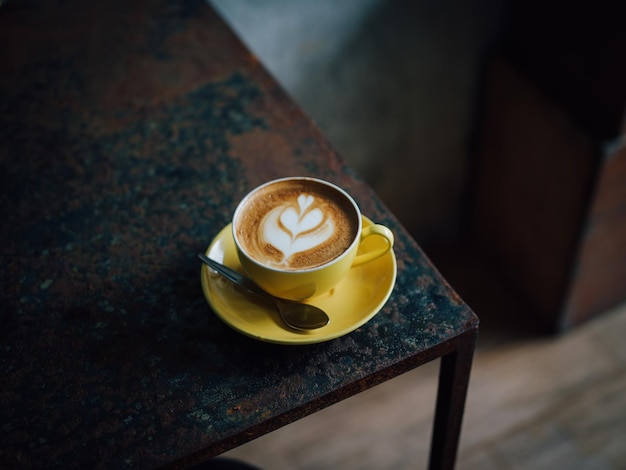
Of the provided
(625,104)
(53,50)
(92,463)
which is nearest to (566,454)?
(625,104)

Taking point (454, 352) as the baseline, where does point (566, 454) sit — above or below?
below

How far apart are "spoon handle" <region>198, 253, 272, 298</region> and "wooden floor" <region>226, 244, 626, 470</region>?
1000mm

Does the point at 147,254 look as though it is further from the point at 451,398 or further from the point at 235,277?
the point at 451,398

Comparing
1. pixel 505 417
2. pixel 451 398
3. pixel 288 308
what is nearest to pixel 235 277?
pixel 288 308

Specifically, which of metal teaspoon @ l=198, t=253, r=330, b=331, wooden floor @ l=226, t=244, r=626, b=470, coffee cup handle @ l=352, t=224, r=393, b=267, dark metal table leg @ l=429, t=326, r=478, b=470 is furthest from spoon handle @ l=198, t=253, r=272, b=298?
wooden floor @ l=226, t=244, r=626, b=470

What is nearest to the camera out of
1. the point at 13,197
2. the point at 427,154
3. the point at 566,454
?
the point at 13,197

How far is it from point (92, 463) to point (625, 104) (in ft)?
4.23

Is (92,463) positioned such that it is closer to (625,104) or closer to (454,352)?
(454,352)

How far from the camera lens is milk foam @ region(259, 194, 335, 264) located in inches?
29.5

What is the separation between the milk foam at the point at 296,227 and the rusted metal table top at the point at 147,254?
4.2 inches

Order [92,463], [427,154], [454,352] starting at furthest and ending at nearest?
[427,154] < [454,352] < [92,463]

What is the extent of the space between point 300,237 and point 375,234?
3.4 inches

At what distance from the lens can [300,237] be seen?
0.76 meters

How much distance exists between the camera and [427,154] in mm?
1984
